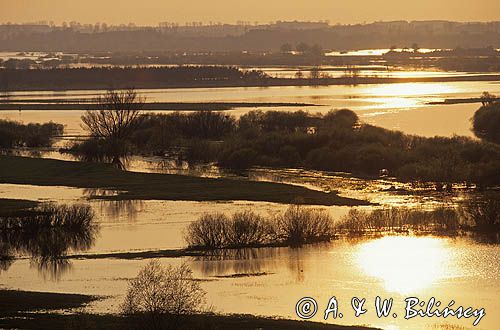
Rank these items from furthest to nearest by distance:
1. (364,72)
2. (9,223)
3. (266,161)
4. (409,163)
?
(364,72) < (266,161) < (409,163) < (9,223)

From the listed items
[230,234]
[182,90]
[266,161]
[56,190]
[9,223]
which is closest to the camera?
[230,234]

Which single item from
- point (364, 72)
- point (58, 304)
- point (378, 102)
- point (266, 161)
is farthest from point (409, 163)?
point (364, 72)

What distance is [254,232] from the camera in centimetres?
3225

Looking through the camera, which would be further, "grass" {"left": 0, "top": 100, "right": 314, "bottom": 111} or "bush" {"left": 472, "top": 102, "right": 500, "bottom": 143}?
"grass" {"left": 0, "top": 100, "right": 314, "bottom": 111}

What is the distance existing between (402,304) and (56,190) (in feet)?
70.4

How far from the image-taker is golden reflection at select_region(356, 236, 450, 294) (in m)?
27.0

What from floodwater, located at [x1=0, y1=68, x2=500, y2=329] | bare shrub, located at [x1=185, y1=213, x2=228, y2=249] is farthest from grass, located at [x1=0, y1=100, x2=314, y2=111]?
bare shrub, located at [x1=185, y1=213, x2=228, y2=249]

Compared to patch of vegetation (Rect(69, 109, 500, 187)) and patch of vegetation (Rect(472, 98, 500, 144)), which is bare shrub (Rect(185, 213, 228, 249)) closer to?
patch of vegetation (Rect(69, 109, 500, 187))

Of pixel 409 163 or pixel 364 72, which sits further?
pixel 364 72

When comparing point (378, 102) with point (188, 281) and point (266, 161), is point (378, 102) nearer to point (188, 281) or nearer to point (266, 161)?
point (266, 161)

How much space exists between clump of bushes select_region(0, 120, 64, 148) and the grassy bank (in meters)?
34.7

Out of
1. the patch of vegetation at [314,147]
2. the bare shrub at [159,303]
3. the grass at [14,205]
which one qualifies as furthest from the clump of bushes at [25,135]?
the bare shrub at [159,303]

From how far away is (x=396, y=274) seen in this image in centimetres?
2798

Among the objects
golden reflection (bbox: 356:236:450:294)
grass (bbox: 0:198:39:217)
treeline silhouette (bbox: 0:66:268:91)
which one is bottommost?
golden reflection (bbox: 356:236:450:294)
